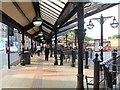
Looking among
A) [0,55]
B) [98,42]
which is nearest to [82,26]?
[98,42]

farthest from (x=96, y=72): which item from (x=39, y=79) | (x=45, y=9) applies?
(x=45, y=9)

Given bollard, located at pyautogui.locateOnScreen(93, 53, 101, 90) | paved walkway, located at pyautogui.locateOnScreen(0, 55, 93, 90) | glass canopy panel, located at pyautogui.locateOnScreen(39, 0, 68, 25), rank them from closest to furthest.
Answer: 1. bollard, located at pyautogui.locateOnScreen(93, 53, 101, 90)
2. paved walkway, located at pyautogui.locateOnScreen(0, 55, 93, 90)
3. glass canopy panel, located at pyautogui.locateOnScreen(39, 0, 68, 25)

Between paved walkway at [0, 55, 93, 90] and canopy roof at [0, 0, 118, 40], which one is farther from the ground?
canopy roof at [0, 0, 118, 40]

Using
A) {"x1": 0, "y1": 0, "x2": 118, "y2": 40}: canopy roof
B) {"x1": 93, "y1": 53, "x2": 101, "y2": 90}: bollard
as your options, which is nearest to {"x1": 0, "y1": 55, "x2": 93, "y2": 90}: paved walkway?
{"x1": 0, "y1": 0, "x2": 118, "y2": 40}: canopy roof

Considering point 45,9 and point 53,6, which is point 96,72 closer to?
point 53,6

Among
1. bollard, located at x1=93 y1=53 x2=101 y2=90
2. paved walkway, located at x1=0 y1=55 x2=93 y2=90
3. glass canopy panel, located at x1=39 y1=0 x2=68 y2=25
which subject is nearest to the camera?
bollard, located at x1=93 y1=53 x2=101 y2=90

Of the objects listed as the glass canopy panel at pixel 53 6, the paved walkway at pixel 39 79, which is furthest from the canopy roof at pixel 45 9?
the paved walkway at pixel 39 79

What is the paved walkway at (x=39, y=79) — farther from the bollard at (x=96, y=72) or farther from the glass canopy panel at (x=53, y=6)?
the glass canopy panel at (x=53, y=6)

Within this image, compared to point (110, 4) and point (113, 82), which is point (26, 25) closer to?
point (110, 4)

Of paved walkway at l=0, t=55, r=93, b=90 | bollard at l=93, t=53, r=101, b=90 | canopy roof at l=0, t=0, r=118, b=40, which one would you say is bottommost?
paved walkway at l=0, t=55, r=93, b=90

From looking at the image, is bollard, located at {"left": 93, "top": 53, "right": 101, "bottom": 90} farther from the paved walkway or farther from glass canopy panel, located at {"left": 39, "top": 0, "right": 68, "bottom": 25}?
glass canopy panel, located at {"left": 39, "top": 0, "right": 68, "bottom": 25}

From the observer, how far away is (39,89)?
39.4ft

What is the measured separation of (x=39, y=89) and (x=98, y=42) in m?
15.0

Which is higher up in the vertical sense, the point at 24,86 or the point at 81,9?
the point at 81,9
